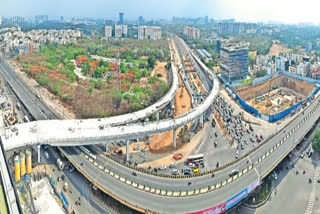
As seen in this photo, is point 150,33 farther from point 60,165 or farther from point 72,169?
point 72,169

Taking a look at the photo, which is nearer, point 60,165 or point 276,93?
point 60,165

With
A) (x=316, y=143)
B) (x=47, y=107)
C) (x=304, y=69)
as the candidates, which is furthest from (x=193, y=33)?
(x=316, y=143)

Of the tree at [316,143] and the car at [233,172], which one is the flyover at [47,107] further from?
the tree at [316,143]

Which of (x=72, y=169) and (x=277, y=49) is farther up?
(x=277, y=49)

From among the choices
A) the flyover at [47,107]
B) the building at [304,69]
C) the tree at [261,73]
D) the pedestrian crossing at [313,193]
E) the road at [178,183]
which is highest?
the building at [304,69]

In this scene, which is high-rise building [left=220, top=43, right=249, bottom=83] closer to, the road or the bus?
the road

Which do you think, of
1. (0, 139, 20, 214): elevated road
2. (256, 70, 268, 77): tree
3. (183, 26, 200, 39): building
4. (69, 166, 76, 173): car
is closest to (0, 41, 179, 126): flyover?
(69, 166, 76, 173): car

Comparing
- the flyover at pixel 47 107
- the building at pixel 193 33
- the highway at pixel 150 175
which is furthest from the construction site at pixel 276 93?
the building at pixel 193 33
